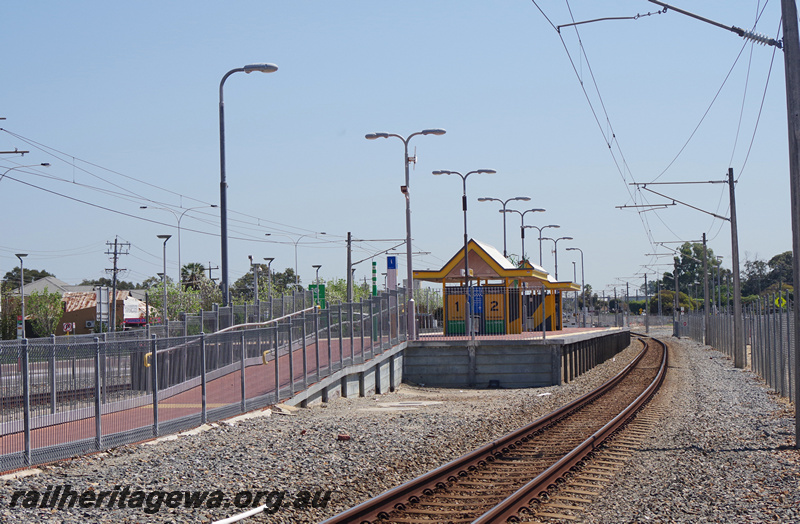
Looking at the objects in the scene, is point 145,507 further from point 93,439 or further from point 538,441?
point 538,441

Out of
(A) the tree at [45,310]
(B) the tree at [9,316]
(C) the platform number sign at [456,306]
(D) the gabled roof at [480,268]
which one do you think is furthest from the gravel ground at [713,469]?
(A) the tree at [45,310]

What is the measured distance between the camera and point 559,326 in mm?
47781

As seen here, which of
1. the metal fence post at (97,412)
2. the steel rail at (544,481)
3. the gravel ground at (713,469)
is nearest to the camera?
the steel rail at (544,481)

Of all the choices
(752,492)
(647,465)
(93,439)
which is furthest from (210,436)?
(752,492)

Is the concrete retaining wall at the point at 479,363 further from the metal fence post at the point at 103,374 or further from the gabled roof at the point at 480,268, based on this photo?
the metal fence post at the point at 103,374

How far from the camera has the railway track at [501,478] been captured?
31.9ft

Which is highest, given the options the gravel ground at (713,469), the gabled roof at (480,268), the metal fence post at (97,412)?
the gabled roof at (480,268)

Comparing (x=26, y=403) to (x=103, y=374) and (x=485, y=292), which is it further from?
(x=485, y=292)

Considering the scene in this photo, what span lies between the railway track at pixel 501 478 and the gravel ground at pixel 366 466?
2.03 feet

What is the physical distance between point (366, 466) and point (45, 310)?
81.3m

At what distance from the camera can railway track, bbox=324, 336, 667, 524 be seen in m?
9.73

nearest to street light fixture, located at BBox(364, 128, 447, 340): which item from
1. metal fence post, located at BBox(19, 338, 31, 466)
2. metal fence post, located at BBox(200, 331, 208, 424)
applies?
metal fence post, located at BBox(200, 331, 208, 424)

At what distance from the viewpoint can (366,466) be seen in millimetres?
12727

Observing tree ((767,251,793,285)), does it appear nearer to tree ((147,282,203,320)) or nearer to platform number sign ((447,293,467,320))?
tree ((147,282,203,320))
